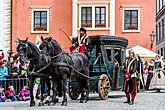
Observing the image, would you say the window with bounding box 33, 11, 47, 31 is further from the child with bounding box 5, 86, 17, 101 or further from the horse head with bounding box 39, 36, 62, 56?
the horse head with bounding box 39, 36, 62, 56

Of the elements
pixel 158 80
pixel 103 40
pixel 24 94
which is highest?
pixel 103 40

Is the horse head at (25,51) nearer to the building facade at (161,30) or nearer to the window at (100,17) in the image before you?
the window at (100,17)

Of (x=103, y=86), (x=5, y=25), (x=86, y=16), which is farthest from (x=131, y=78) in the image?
(x=5, y=25)

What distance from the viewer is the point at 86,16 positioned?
131ft

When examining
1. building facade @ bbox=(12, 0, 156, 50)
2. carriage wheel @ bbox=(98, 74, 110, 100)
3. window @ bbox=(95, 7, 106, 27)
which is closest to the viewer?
carriage wheel @ bbox=(98, 74, 110, 100)

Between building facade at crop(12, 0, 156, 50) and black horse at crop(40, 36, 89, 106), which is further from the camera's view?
building facade at crop(12, 0, 156, 50)

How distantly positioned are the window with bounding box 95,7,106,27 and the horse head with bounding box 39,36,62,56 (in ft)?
78.2

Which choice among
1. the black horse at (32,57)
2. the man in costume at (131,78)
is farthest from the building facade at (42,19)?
the black horse at (32,57)

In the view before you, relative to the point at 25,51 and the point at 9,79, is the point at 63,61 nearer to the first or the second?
the point at 25,51

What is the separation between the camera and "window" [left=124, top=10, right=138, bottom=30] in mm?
40844

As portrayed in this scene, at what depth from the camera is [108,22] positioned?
1581 inches

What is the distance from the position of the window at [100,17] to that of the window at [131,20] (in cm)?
Answer: 210

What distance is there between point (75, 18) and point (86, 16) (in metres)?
0.93

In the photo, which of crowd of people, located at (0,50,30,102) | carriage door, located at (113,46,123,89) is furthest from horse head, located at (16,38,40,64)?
carriage door, located at (113,46,123,89)
